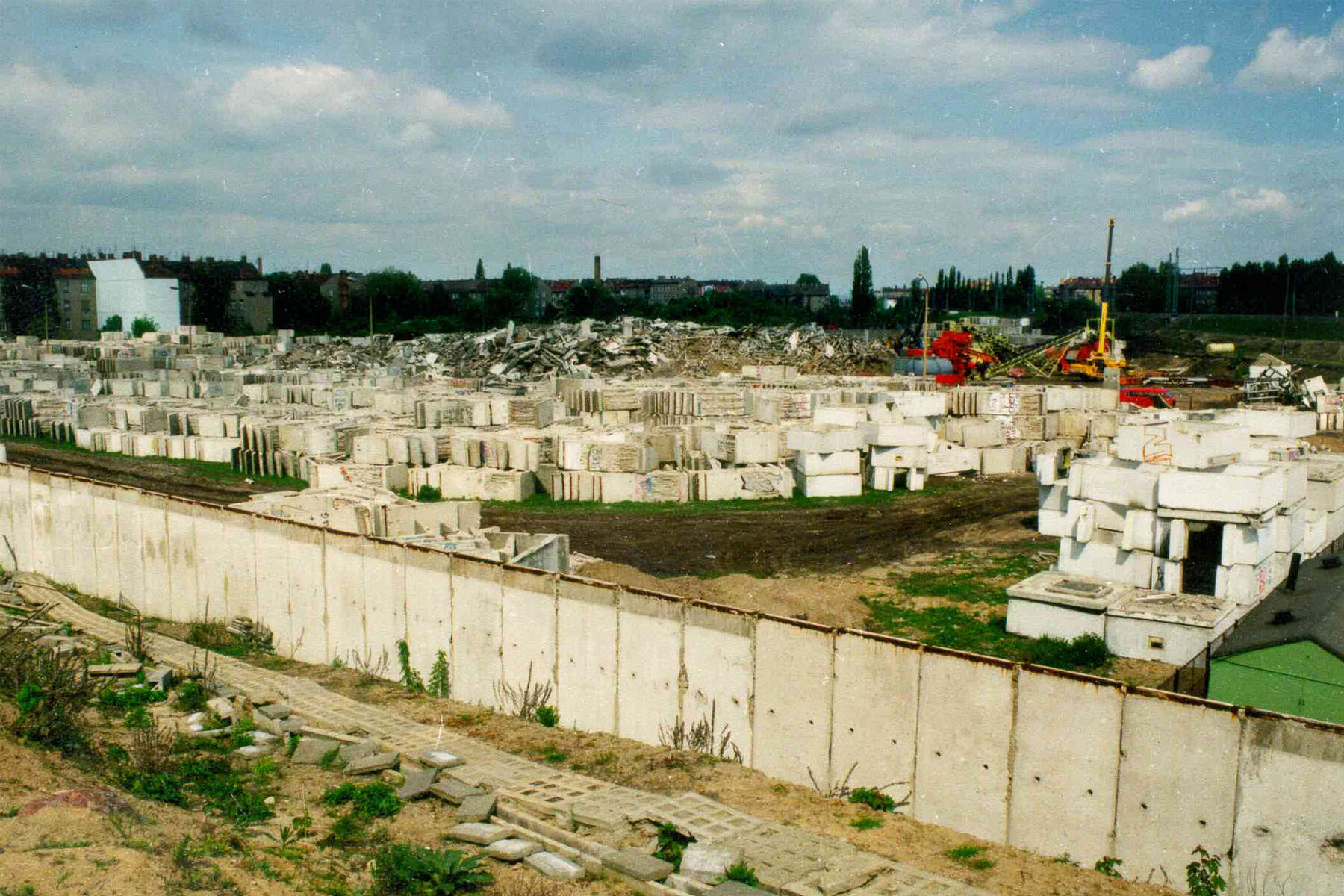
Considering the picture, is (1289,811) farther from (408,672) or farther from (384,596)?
(384,596)

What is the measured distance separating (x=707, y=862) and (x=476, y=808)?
218 cm

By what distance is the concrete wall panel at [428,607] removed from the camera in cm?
1295

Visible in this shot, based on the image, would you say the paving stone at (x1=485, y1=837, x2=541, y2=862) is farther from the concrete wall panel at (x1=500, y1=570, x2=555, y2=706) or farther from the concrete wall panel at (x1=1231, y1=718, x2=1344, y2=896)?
the concrete wall panel at (x1=1231, y1=718, x2=1344, y2=896)

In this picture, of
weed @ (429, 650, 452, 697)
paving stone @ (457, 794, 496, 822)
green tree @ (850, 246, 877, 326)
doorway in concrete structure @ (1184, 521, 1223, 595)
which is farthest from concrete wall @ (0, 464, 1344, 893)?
green tree @ (850, 246, 877, 326)

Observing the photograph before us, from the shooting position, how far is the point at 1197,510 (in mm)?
16531

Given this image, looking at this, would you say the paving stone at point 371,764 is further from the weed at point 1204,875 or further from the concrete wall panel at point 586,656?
the weed at point 1204,875

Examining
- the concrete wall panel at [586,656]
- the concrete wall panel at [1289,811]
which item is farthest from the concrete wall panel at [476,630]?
the concrete wall panel at [1289,811]

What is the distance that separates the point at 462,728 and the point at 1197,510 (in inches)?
484

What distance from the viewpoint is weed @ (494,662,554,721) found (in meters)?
12.1

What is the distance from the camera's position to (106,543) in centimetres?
1839

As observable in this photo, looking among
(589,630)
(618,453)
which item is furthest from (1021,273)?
(589,630)

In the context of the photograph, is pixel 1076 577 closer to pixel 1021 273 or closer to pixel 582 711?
pixel 582 711

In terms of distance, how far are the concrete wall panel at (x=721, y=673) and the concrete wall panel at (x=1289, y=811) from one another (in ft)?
14.6

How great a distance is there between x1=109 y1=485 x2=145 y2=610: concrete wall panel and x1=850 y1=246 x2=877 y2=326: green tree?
81319 millimetres
